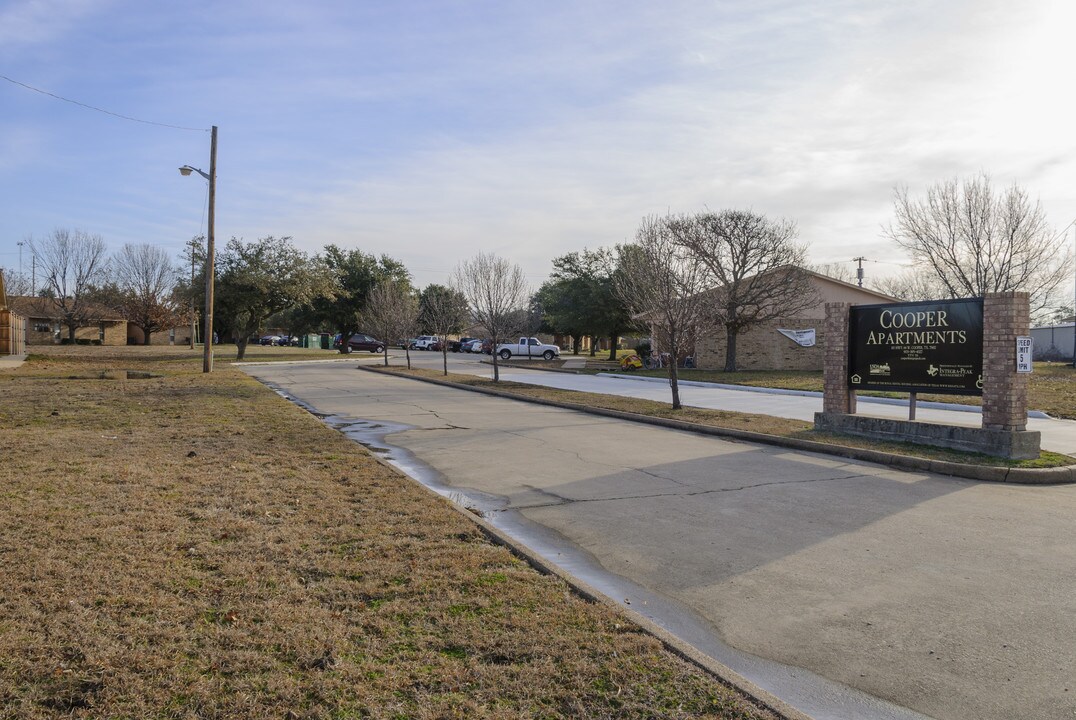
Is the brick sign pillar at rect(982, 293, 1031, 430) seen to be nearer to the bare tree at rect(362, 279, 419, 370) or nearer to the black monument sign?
the black monument sign

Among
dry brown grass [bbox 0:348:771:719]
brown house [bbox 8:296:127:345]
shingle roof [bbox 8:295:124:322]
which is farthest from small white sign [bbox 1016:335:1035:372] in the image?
shingle roof [bbox 8:295:124:322]

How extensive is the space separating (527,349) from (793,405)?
36104mm

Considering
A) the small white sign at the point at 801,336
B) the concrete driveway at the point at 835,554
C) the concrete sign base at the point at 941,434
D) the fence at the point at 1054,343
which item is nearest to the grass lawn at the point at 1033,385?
the small white sign at the point at 801,336

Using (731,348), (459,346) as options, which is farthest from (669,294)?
(459,346)

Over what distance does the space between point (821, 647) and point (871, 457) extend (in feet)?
22.8

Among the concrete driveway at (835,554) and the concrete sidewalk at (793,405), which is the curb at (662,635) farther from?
the concrete sidewalk at (793,405)

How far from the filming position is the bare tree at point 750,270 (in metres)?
31.9

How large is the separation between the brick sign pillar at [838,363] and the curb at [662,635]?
857 centimetres

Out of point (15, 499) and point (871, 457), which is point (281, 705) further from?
point (871, 457)

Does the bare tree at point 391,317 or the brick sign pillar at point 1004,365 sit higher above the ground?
the bare tree at point 391,317

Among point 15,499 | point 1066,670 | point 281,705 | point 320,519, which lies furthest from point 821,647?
point 15,499

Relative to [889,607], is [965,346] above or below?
above

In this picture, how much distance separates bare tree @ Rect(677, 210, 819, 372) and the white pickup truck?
822 inches

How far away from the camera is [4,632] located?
3.56 m
